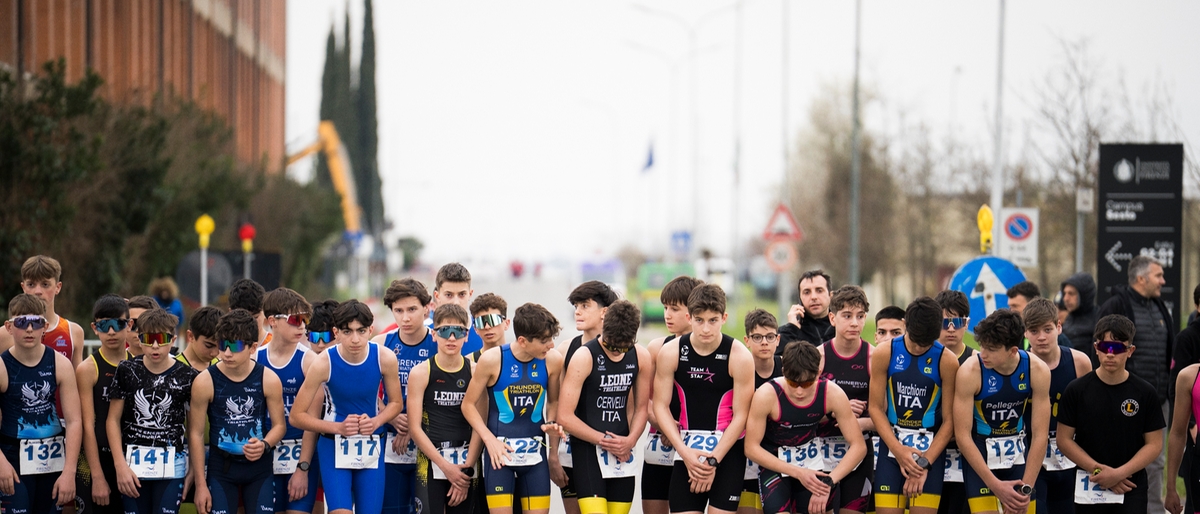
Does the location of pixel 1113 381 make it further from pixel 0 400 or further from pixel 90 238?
pixel 90 238

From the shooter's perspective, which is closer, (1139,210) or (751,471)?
(751,471)

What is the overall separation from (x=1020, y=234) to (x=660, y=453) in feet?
25.8

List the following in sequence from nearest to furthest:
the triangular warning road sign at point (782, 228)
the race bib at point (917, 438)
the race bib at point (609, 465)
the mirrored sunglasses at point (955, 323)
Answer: the race bib at point (917, 438) → the race bib at point (609, 465) → the mirrored sunglasses at point (955, 323) → the triangular warning road sign at point (782, 228)

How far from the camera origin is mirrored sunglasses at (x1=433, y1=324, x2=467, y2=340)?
7344 mm

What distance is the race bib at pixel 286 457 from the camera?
25.1 ft

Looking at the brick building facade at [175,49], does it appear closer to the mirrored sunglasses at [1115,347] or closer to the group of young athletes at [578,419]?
the group of young athletes at [578,419]

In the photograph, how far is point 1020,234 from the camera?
45.7 ft

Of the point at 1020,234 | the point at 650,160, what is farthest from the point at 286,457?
the point at 650,160

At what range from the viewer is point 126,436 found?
7.30 metres

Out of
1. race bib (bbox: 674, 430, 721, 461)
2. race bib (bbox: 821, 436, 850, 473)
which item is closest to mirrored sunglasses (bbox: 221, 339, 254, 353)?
race bib (bbox: 674, 430, 721, 461)

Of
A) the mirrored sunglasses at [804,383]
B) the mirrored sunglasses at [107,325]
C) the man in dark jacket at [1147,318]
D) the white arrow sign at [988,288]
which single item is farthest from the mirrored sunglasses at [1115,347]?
the mirrored sunglasses at [107,325]

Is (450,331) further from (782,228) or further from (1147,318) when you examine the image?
(782,228)

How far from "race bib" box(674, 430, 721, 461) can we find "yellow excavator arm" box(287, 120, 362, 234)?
4813 cm

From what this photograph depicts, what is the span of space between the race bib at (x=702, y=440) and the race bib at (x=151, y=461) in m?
3.20
